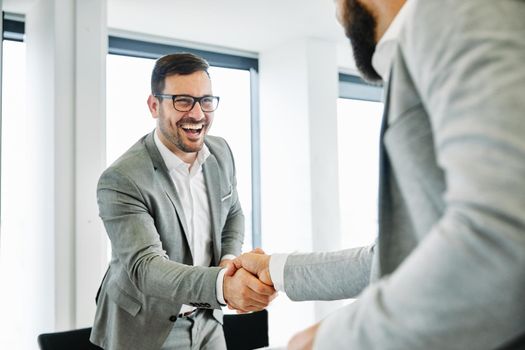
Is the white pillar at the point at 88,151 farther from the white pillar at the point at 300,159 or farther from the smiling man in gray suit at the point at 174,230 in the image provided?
the white pillar at the point at 300,159

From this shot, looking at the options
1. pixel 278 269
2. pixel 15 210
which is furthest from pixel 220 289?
pixel 15 210

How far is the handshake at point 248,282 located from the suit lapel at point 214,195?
43 centimetres

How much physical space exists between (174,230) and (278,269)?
0.69 m

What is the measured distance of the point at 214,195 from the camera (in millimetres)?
2244

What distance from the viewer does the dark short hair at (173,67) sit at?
89.2 inches

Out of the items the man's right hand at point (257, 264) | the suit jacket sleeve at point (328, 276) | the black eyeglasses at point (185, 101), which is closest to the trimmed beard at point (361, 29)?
the suit jacket sleeve at point (328, 276)

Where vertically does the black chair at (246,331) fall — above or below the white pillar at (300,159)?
below

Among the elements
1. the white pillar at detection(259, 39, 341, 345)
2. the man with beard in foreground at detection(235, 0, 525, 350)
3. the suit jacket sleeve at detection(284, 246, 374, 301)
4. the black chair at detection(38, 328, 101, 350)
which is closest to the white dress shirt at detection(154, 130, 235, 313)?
the black chair at detection(38, 328, 101, 350)

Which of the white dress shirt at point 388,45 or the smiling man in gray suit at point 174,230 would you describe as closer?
the white dress shirt at point 388,45

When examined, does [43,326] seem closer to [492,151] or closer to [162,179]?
[162,179]

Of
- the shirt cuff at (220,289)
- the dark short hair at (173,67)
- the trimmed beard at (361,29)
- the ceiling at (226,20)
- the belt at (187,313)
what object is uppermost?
the ceiling at (226,20)

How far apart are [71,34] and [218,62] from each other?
4.60 feet

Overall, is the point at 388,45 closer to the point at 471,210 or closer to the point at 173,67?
the point at 471,210

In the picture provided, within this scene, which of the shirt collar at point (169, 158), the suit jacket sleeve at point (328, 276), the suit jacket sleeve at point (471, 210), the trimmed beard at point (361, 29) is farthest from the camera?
the shirt collar at point (169, 158)
